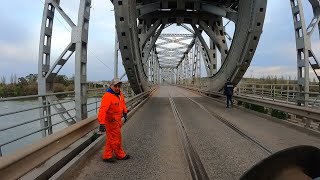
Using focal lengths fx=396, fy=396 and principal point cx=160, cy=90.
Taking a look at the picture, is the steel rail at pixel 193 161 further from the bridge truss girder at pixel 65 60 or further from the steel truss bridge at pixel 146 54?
the bridge truss girder at pixel 65 60

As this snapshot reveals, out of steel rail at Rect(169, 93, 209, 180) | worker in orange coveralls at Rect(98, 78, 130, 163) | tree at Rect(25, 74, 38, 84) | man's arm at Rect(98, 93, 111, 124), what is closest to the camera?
steel rail at Rect(169, 93, 209, 180)

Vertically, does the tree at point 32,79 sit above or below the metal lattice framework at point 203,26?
below

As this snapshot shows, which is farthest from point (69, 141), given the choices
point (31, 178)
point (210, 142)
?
point (210, 142)

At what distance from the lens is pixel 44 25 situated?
1673cm

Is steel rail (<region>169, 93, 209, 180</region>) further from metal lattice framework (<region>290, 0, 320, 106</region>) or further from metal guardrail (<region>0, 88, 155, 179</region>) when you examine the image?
metal lattice framework (<region>290, 0, 320, 106</region>)

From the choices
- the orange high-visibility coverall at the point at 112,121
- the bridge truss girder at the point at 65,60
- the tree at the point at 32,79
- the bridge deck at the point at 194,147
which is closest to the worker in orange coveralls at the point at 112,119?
the orange high-visibility coverall at the point at 112,121

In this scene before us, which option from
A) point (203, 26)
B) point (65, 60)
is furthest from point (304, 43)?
point (203, 26)

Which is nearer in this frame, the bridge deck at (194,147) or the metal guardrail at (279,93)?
the bridge deck at (194,147)

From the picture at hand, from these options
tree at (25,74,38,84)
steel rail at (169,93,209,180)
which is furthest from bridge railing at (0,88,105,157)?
steel rail at (169,93,209,180)

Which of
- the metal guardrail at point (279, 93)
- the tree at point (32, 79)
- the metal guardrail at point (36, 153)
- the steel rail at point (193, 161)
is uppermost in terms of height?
the tree at point (32, 79)

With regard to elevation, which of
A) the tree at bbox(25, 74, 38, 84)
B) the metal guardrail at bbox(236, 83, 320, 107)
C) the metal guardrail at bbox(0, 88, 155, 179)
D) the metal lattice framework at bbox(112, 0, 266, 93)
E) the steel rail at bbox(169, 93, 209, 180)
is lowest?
the steel rail at bbox(169, 93, 209, 180)

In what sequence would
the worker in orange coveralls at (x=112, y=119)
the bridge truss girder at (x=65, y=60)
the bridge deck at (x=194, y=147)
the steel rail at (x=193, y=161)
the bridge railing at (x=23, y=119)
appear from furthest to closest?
the bridge truss girder at (x=65, y=60) → the worker in orange coveralls at (x=112, y=119) → the bridge railing at (x=23, y=119) → the bridge deck at (x=194, y=147) → the steel rail at (x=193, y=161)

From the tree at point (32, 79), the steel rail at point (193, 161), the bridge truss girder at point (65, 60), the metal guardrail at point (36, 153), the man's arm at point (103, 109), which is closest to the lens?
the metal guardrail at point (36, 153)

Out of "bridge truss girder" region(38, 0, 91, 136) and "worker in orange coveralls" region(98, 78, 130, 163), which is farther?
"bridge truss girder" region(38, 0, 91, 136)
